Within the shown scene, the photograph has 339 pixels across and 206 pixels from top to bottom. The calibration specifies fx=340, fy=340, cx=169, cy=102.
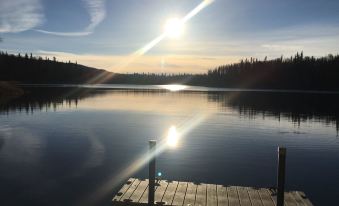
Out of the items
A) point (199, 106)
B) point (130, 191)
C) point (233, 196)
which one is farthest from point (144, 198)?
point (199, 106)

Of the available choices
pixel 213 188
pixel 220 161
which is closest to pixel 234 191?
pixel 213 188

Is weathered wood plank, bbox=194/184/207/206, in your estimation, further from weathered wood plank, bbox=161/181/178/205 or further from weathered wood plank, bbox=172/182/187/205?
weathered wood plank, bbox=161/181/178/205

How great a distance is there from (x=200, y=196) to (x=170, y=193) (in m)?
1.43

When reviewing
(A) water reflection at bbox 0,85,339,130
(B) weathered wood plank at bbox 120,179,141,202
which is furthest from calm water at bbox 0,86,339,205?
(A) water reflection at bbox 0,85,339,130

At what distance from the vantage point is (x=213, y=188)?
17.0 meters

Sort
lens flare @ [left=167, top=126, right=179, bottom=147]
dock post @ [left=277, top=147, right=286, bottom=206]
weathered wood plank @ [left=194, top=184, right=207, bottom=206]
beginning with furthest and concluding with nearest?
lens flare @ [left=167, top=126, right=179, bottom=147], weathered wood plank @ [left=194, top=184, right=207, bottom=206], dock post @ [left=277, top=147, right=286, bottom=206]

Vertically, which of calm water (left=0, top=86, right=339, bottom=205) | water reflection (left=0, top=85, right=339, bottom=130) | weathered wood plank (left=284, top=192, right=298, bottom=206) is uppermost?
water reflection (left=0, top=85, right=339, bottom=130)

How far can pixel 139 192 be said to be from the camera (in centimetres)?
1630

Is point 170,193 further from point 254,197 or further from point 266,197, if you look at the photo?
point 266,197

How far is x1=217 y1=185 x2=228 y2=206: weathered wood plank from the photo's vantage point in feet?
50.0

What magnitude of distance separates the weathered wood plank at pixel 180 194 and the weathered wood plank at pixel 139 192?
164 cm

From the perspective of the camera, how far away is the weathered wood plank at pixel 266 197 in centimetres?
1527

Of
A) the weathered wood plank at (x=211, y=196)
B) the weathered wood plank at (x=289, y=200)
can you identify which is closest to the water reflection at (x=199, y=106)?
the weathered wood plank at (x=289, y=200)

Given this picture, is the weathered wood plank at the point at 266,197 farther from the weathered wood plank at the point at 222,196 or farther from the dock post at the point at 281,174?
the weathered wood plank at the point at 222,196
